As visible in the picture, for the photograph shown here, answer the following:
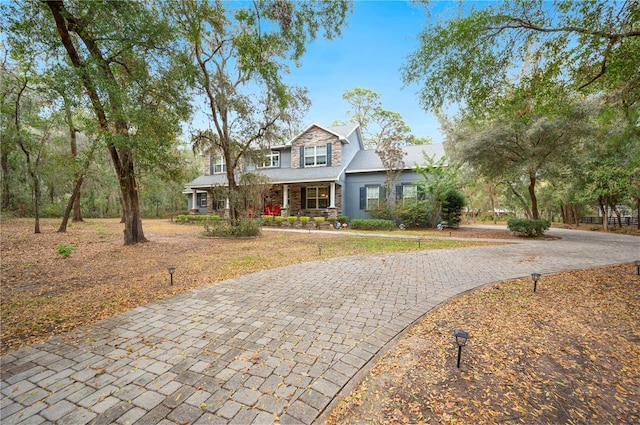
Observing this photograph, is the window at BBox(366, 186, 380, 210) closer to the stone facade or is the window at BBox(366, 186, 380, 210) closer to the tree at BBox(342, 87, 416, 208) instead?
the stone facade

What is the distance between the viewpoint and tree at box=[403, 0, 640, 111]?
4.70 m

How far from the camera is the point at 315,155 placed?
61.9 ft

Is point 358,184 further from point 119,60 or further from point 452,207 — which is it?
point 119,60

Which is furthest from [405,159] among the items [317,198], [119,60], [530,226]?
[119,60]

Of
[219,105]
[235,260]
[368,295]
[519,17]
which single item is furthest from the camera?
[219,105]

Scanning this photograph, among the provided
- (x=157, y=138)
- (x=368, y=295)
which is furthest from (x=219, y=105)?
(x=368, y=295)

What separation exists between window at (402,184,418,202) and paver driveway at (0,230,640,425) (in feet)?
39.9

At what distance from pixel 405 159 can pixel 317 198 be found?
6810 millimetres

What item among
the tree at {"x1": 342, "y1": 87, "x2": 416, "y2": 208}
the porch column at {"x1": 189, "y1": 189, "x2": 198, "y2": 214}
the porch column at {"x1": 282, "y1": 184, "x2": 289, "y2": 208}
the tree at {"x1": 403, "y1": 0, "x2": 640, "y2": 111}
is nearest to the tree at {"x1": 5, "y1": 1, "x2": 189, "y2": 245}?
the tree at {"x1": 403, "y1": 0, "x2": 640, "y2": 111}

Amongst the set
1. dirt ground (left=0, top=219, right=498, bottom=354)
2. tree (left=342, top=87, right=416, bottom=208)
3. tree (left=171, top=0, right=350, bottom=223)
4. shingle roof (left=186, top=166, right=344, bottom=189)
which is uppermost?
→ tree (left=342, top=87, right=416, bottom=208)

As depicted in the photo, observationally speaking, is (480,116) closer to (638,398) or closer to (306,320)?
(638,398)

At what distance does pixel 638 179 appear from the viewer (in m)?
12.2

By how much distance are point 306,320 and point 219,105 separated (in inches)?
425

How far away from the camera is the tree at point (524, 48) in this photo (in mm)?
4703
